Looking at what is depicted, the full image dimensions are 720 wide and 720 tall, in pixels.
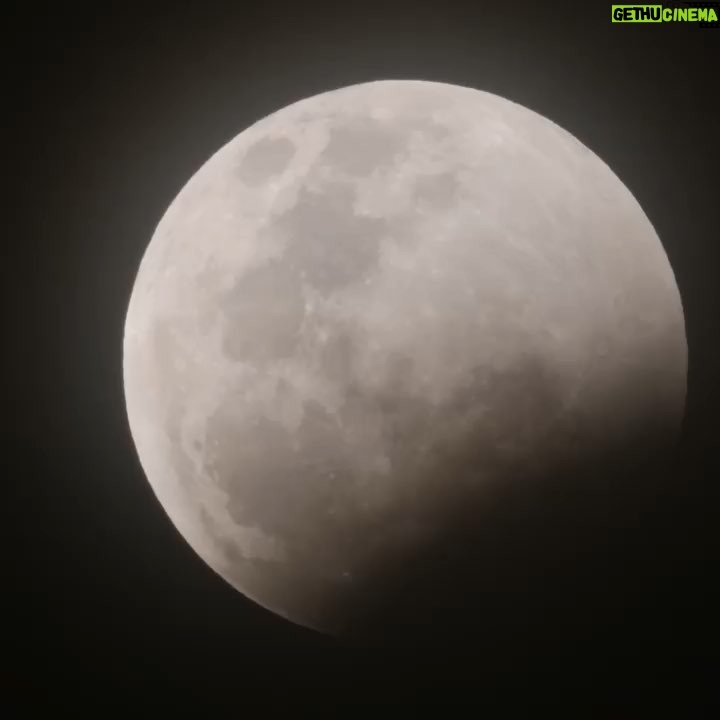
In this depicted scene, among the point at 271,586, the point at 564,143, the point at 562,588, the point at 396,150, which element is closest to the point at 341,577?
the point at 271,586

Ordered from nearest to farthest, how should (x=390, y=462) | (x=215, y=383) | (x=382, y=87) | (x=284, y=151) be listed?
(x=390, y=462), (x=215, y=383), (x=284, y=151), (x=382, y=87)

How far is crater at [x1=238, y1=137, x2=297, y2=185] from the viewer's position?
5.87 ft

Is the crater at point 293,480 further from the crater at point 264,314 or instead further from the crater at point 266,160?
the crater at point 266,160

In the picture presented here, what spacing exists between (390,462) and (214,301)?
1.66ft

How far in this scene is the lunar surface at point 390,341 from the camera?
1.57m

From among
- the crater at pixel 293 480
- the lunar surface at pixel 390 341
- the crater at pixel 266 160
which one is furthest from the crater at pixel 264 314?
the crater at pixel 266 160

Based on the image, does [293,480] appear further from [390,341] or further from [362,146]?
[362,146]

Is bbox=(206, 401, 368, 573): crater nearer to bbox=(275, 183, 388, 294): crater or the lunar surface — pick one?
the lunar surface

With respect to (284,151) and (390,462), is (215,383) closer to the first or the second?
(390,462)

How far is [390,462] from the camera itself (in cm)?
157

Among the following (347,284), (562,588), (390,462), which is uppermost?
(347,284)

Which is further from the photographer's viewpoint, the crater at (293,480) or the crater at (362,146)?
the crater at (362,146)

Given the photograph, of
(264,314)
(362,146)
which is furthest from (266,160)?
(264,314)

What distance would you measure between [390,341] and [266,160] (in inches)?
21.7
